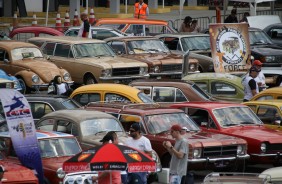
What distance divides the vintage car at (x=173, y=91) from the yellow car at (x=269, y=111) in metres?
1.86

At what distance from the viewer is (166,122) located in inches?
791

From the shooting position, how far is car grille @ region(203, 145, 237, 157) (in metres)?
19.2

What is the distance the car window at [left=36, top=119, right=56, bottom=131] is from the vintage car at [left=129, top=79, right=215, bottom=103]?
454cm

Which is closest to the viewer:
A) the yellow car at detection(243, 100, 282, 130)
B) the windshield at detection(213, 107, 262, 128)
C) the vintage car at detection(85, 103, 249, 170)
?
the vintage car at detection(85, 103, 249, 170)

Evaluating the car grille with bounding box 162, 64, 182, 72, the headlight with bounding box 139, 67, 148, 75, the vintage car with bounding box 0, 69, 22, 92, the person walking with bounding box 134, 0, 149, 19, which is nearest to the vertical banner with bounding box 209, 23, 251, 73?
the car grille with bounding box 162, 64, 182, 72

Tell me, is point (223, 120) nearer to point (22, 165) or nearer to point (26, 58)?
point (22, 165)

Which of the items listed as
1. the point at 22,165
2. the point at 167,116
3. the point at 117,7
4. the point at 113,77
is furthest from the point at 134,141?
the point at 117,7

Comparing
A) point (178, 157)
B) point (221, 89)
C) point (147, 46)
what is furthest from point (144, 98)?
point (147, 46)

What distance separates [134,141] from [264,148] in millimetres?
3822

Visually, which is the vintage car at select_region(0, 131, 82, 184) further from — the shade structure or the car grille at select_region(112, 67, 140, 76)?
the car grille at select_region(112, 67, 140, 76)

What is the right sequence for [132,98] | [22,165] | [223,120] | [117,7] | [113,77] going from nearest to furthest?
[22,165] → [223,120] → [132,98] → [113,77] → [117,7]

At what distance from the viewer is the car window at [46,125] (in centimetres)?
1956

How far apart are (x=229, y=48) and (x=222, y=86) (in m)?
3.07

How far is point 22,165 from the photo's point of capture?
16828 mm
